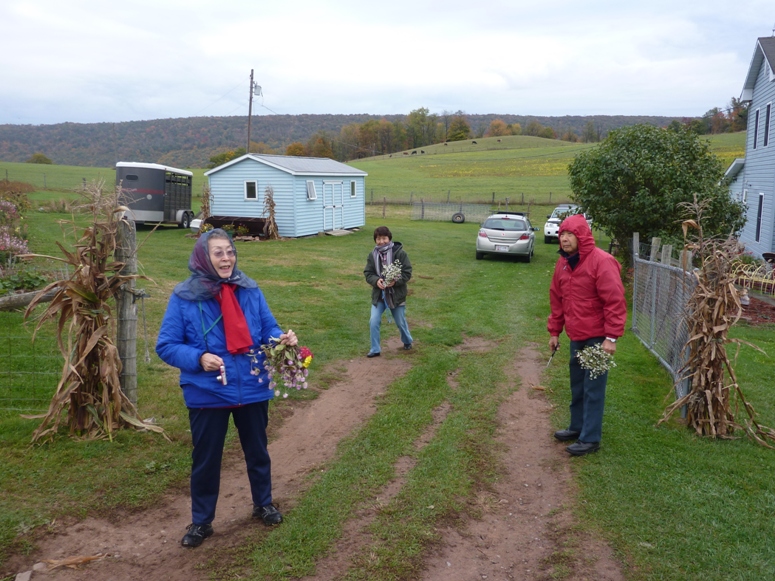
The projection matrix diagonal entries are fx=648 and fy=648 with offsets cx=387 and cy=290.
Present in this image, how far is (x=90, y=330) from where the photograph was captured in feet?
17.2

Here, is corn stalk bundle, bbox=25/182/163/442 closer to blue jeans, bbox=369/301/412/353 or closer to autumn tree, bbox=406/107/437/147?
blue jeans, bbox=369/301/412/353

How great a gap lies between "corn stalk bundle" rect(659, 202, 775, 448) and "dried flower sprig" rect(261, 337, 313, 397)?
373cm

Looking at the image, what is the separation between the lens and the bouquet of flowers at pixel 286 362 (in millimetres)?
4012

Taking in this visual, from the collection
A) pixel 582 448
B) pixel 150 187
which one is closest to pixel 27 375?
pixel 582 448

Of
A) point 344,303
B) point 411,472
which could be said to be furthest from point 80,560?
point 344,303

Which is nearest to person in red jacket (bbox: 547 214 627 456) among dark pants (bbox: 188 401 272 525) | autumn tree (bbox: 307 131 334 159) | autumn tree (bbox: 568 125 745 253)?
dark pants (bbox: 188 401 272 525)

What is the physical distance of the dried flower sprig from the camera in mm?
4012

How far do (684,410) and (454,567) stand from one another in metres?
3.71

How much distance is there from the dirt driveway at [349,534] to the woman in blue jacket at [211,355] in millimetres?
289

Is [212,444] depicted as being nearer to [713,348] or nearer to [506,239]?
[713,348]

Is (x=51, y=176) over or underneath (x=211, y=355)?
over

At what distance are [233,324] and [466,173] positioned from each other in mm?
68502

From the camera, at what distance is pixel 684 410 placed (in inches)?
253

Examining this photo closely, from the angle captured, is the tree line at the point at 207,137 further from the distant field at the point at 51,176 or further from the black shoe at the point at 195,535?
the black shoe at the point at 195,535
